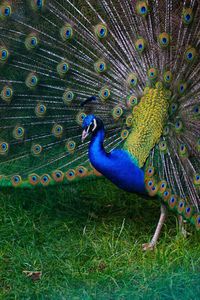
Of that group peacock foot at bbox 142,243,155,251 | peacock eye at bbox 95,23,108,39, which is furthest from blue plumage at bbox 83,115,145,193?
peacock eye at bbox 95,23,108,39

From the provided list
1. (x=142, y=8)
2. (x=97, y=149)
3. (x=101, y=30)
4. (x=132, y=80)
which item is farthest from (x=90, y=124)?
(x=142, y=8)

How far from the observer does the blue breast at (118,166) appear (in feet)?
15.9

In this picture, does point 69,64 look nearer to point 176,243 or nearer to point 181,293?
point 176,243

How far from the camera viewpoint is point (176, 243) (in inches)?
199

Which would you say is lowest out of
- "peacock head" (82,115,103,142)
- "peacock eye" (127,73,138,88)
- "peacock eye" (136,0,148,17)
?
"peacock head" (82,115,103,142)

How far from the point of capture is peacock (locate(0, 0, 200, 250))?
4.89m

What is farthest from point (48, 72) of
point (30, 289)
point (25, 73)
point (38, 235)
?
point (30, 289)

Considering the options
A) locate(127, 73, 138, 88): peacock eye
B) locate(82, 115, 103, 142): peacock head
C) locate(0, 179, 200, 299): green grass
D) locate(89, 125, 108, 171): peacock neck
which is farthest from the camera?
locate(127, 73, 138, 88): peacock eye

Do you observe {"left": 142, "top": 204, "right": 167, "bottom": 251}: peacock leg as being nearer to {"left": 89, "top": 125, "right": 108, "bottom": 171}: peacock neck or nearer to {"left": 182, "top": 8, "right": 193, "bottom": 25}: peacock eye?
{"left": 89, "top": 125, "right": 108, "bottom": 171}: peacock neck

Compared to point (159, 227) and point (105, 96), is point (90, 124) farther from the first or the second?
point (159, 227)

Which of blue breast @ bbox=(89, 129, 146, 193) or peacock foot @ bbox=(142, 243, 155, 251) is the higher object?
blue breast @ bbox=(89, 129, 146, 193)

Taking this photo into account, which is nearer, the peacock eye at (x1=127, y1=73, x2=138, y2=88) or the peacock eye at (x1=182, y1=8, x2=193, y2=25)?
the peacock eye at (x1=182, y1=8, x2=193, y2=25)

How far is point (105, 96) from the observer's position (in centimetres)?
501

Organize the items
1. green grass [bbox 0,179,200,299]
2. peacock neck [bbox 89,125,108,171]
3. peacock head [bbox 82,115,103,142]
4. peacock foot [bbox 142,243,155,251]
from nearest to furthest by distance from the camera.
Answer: green grass [bbox 0,179,200,299] < peacock head [bbox 82,115,103,142] < peacock neck [bbox 89,125,108,171] < peacock foot [bbox 142,243,155,251]
